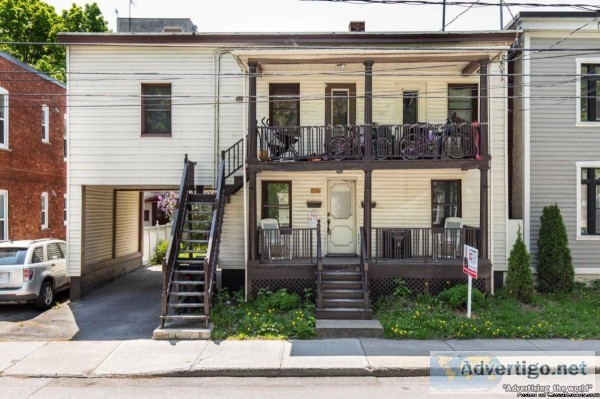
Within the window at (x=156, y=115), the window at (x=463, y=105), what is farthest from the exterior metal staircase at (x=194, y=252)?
the window at (x=463, y=105)

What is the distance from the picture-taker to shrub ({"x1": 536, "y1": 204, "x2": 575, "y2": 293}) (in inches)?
442

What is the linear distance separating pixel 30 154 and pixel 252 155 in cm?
1026

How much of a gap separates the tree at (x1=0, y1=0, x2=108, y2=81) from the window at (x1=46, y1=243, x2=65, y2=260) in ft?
53.5

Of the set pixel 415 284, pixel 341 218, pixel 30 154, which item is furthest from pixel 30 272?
pixel 415 284

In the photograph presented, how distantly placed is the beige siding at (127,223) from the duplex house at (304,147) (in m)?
2.05

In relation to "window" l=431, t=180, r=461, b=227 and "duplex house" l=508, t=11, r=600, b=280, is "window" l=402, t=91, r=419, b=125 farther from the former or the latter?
"duplex house" l=508, t=11, r=600, b=280

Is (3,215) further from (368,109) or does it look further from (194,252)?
(368,109)

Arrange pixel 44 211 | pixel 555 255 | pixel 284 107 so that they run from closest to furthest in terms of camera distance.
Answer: pixel 555 255, pixel 284 107, pixel 44 211

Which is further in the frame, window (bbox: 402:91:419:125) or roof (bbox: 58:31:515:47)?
window (bbox: 402:91:419:125)

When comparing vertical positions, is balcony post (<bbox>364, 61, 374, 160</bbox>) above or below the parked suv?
above

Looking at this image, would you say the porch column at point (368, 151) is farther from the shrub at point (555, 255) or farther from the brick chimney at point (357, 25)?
the shrub at point (555, 255)

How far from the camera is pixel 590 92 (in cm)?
1208

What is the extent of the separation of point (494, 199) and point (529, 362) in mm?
5410

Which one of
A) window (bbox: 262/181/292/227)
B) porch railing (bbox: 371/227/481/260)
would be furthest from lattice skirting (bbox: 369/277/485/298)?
window (bbox: 262/181/292/227)
